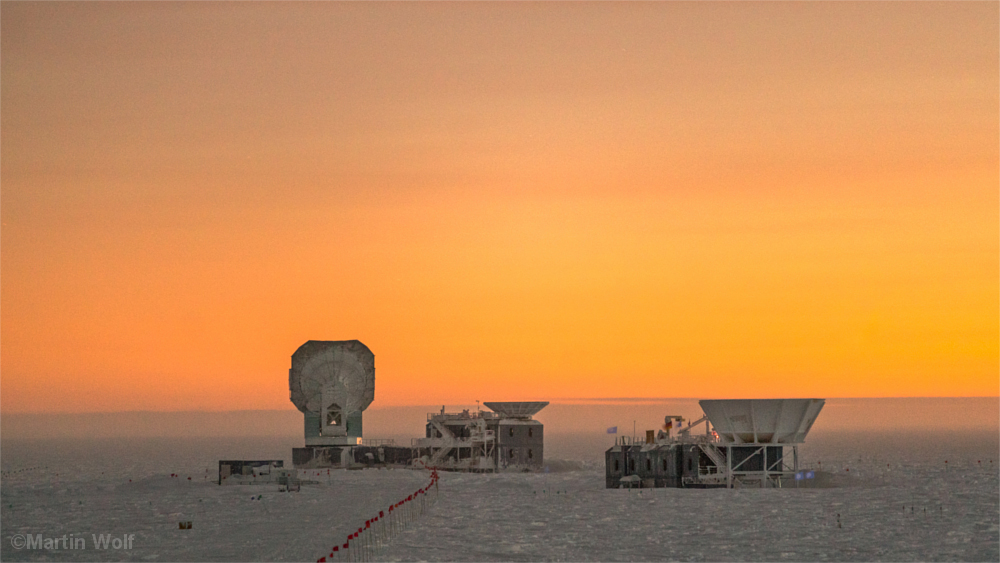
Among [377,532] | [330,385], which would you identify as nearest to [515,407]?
[330,385]

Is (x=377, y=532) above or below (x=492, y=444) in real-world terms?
below

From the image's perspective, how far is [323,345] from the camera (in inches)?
5369

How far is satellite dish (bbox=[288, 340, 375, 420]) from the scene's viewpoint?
136000 millimetres

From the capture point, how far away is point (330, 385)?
13612cm

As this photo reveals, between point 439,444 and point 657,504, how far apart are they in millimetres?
45610

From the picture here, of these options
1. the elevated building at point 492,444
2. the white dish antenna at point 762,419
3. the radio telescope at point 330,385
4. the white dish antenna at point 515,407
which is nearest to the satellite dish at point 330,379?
the radio telescope at point 330,385

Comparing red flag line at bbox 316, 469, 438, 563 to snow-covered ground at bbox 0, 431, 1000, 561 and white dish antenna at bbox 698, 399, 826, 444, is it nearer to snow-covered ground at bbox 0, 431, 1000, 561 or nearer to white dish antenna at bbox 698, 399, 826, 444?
snow-covered ground at bbox 0, 431, 1000, 561

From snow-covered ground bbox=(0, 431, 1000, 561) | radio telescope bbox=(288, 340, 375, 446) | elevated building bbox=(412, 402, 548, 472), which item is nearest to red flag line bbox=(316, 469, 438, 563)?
snow-covered ground bbox=(0, 431, 1000, 561)

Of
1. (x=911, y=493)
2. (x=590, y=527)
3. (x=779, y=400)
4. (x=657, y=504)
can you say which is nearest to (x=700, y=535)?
(x=590, y=527)

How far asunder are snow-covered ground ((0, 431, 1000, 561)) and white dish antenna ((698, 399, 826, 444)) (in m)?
5.22

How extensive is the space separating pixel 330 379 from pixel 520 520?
195 ft

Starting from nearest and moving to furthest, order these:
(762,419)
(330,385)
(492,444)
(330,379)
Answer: (762,419)
(492,444)
(330,385)
(330,379)

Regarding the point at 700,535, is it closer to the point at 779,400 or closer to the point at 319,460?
the point at 779,400

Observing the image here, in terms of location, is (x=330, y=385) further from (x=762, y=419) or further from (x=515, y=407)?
(x=762, y=419)
